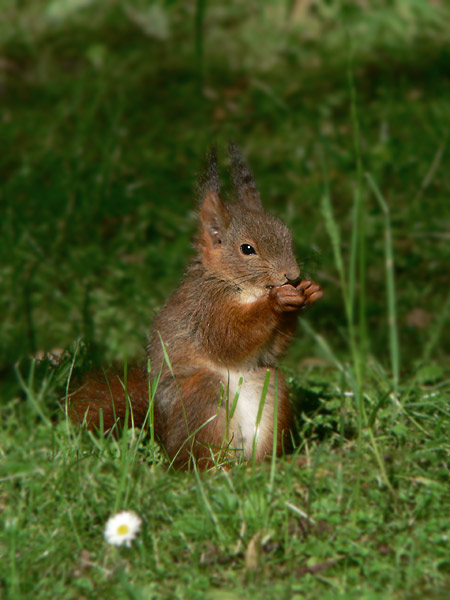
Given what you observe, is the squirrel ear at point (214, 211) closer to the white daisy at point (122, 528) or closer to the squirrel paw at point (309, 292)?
the squirrel paw at point (309, 292)

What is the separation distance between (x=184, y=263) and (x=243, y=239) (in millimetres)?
1854

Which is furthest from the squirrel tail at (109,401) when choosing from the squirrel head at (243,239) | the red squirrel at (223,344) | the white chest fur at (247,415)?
the squirrel head at (243,239)

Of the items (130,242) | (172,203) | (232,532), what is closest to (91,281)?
(130,242)

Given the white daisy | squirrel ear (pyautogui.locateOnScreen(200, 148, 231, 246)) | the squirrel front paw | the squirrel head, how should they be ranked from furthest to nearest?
squirrel ear (pyautogui.locateOnScreen(200, 148, 231, 246)) → the squirrel head → the squirrel front paw → the white daisy

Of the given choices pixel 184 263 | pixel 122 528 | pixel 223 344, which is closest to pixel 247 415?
pixel 223 344

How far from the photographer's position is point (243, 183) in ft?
10.5

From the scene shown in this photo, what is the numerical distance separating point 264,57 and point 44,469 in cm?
462

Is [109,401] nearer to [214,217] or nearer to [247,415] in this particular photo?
[247,415]

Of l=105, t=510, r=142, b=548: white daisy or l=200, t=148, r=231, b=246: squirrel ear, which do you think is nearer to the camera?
l=105, t=510, r=142, b=548: white daisy

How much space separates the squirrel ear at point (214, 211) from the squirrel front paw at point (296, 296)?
410 millimetres

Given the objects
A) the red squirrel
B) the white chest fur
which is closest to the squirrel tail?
the red squirrel

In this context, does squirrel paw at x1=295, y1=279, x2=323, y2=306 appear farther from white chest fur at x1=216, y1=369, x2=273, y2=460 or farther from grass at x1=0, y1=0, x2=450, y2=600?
white chest fur at x1=216, y1=369, x2=273, y2=460

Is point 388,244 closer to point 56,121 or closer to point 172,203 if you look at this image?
point 172,203

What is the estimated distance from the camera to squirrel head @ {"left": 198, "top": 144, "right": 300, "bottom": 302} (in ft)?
9.84
